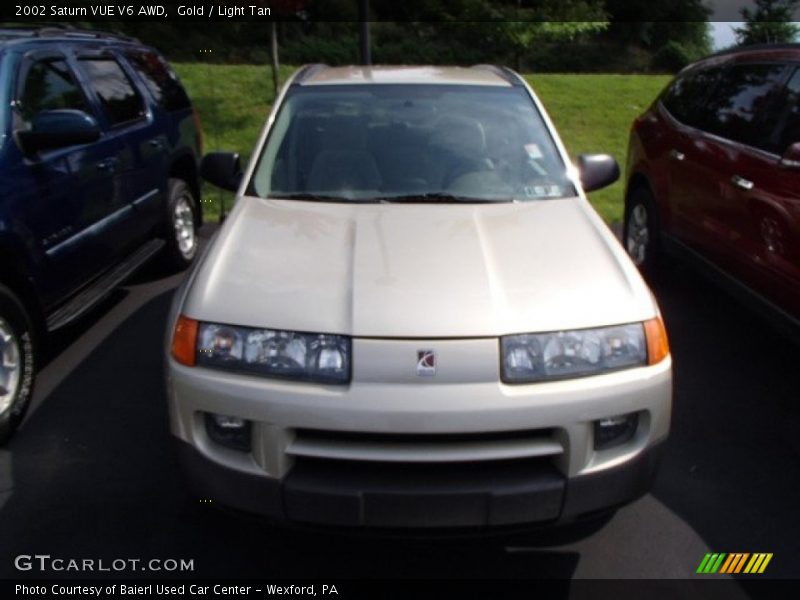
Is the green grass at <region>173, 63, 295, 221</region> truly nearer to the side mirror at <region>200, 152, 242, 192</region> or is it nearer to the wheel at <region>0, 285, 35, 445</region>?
the side mirror at <region>200, 152, 242, 192</region>

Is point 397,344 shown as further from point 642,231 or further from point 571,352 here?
point 642,231

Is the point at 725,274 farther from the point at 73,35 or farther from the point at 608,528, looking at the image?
the point at 73,35

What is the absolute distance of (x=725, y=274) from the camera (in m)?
4.88

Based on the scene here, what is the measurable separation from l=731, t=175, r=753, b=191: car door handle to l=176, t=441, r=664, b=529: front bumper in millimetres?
2455

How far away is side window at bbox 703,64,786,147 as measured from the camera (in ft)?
Answer: 15.2

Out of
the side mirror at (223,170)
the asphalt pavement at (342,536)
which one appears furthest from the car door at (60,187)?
the side mirror at (223,170)

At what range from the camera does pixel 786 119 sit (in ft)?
14.4

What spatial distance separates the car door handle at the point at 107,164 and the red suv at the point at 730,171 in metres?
3.66

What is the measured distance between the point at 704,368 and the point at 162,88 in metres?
4.48

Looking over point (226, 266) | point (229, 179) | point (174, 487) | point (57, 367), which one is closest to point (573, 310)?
point (226, 266)

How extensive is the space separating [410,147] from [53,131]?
5.77ft

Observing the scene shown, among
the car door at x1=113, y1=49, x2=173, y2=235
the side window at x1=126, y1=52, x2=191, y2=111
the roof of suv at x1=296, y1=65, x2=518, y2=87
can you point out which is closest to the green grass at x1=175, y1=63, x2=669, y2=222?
the side window at x1=126, y1=52, x2=191, y2=111

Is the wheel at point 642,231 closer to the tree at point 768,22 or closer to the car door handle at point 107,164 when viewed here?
the car door handle at point 107,164

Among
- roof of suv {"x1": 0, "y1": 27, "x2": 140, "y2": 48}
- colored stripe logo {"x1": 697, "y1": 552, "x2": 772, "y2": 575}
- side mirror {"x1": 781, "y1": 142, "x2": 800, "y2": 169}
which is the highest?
roof of suv {"x1": 0, "y1": 27, "x2": 140, "y2": 48}
